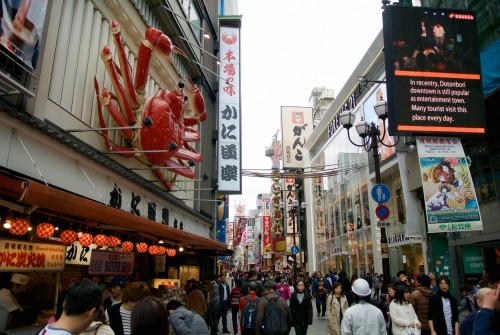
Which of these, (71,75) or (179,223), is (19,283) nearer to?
(71,75)

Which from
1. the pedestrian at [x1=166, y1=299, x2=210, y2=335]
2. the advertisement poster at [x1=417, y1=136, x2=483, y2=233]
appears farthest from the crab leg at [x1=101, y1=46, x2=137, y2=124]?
the advertisement poster at [x1=417, y1=136, x2=483, y2=233]

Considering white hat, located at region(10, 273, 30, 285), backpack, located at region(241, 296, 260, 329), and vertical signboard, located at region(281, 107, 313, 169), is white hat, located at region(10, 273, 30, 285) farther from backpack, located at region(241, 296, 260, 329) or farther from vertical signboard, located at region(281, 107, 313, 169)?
vertical signboard, located at region(281, 107, 313, 169)

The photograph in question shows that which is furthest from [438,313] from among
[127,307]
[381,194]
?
[127,307]

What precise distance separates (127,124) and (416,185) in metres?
12.0

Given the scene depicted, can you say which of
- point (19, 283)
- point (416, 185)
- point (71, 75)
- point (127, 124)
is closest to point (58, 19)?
point (71, 75)

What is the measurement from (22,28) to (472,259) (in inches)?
646

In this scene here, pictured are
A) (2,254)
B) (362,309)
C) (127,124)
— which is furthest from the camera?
(127,124)

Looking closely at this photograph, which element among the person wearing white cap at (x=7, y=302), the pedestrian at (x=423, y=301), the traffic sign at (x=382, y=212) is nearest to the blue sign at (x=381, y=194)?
the traffic sign at (x=382, y=212)

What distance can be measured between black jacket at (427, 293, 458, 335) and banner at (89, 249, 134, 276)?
7.87m

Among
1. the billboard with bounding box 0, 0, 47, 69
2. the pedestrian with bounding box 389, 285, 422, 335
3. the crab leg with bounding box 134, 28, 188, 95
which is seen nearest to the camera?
the billboard with bounding box 0, 0, 47, 69

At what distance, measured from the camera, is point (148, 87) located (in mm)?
13438

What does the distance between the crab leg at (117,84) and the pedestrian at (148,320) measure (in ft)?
24.6

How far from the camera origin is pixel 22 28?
581 centimetres

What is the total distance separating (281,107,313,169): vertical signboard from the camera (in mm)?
49938
